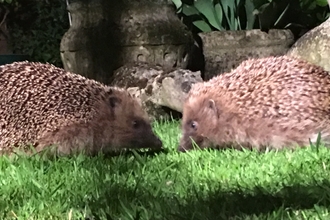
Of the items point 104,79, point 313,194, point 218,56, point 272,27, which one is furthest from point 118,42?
point 313,194

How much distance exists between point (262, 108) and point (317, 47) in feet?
6.45

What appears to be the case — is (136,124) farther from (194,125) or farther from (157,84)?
(157,84)

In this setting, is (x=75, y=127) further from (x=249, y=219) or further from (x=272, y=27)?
(x=272, y=27)

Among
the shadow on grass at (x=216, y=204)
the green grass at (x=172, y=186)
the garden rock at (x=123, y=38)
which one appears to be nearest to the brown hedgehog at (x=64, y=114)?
the green grass at (x=172, y=186)

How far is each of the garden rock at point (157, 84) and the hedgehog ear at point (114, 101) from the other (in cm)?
141

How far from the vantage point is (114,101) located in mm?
4293

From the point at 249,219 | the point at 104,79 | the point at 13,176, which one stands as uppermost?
the point at 249,219

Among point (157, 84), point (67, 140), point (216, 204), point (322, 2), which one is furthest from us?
point (322, 2)

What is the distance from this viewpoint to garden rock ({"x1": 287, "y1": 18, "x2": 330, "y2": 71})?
5.90 meters

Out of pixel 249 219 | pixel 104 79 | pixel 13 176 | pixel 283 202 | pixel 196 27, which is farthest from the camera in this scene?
pixel 196 27

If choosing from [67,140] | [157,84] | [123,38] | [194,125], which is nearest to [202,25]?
[123,38]

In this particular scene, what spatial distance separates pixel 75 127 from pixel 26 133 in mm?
291

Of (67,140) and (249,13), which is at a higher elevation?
(249,13)

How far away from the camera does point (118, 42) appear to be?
6535 millimetres
